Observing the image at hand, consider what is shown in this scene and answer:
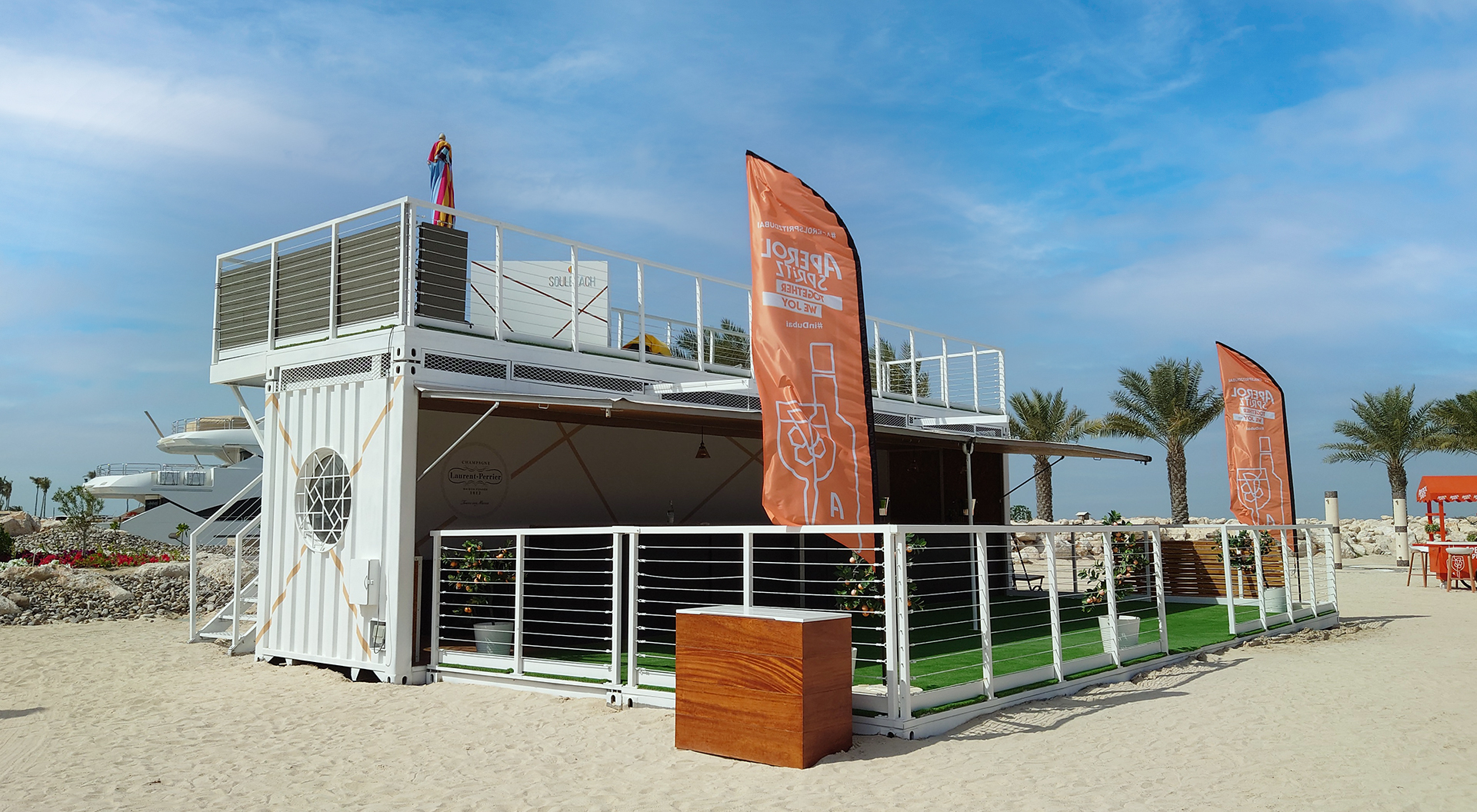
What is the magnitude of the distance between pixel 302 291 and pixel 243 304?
1105 mm

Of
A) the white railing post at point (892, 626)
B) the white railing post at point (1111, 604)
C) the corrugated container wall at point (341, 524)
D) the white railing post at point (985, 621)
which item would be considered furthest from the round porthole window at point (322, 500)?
the white railing post at point (1111, 604)

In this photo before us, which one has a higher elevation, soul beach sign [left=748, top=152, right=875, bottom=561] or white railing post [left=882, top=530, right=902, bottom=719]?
soul beach sign [left=748, top=152, right=875, bottom=561]

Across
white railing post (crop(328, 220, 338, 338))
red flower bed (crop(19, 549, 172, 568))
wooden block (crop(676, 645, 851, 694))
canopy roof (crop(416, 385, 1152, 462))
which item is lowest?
wooden block (crop(676, 645, 851, 694))

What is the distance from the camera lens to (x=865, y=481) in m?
7.26

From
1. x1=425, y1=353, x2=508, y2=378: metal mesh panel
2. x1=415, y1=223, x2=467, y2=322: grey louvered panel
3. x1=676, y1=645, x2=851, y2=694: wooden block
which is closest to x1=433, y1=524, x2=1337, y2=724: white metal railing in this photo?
x1=676, y1=645, x2=851, y2=694: wooden block

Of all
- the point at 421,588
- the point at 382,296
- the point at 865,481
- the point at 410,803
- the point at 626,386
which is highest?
the point at 382,296

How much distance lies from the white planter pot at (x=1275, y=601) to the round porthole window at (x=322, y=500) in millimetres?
9987

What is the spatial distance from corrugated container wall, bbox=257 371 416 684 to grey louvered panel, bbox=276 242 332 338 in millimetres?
673

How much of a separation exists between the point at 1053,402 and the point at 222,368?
77.5 ft

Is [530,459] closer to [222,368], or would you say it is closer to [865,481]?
[222,368]

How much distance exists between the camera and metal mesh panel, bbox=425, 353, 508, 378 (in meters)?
8.95

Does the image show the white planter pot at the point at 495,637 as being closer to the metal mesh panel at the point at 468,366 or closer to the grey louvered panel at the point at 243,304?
the metal mesh panel at the point at 468,366

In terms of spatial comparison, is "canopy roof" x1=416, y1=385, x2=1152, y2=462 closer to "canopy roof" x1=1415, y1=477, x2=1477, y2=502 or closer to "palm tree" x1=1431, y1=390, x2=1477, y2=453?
"canopy roof" x1=1415, y1=477, x2=1477, y2=502

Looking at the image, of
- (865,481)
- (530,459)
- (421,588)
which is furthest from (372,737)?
(530,459)
